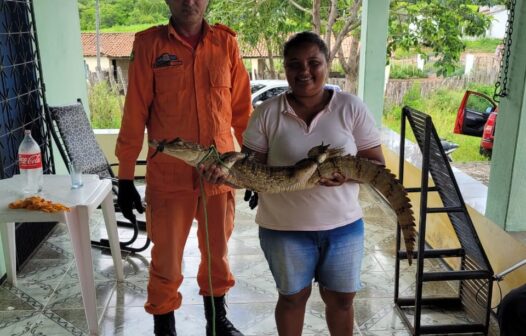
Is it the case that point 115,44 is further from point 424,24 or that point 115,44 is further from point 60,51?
point 424,24

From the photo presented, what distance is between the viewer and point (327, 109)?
5.15 ft

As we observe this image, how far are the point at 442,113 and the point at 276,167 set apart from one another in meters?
6.42

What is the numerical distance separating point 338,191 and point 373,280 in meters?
1.55

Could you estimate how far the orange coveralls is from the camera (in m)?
1.99

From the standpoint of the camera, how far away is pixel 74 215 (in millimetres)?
2312

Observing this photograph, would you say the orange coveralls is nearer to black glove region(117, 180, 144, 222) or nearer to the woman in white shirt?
black glove region(117, 180, 144, 222)

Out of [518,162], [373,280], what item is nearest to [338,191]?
[518,162]

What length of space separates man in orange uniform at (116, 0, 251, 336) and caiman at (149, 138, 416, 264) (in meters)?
0.51

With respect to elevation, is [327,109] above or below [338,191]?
above

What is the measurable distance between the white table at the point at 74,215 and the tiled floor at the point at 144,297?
0.67 ft

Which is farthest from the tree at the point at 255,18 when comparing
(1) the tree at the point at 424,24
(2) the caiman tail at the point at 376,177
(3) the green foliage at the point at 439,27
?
(2) the caiman tail at the point at 376,177

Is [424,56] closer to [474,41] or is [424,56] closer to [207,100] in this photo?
[474,41]

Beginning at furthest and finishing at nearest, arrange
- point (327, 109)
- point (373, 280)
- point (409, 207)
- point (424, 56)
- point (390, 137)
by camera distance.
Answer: point (424, 56) < point (390, 137) < point (373, 280) < point (409, 207) < point (327, 109)

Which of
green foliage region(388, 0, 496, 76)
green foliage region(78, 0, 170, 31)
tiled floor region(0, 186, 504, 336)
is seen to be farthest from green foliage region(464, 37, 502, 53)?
tiled floor region(0, 186, 504, 336)
